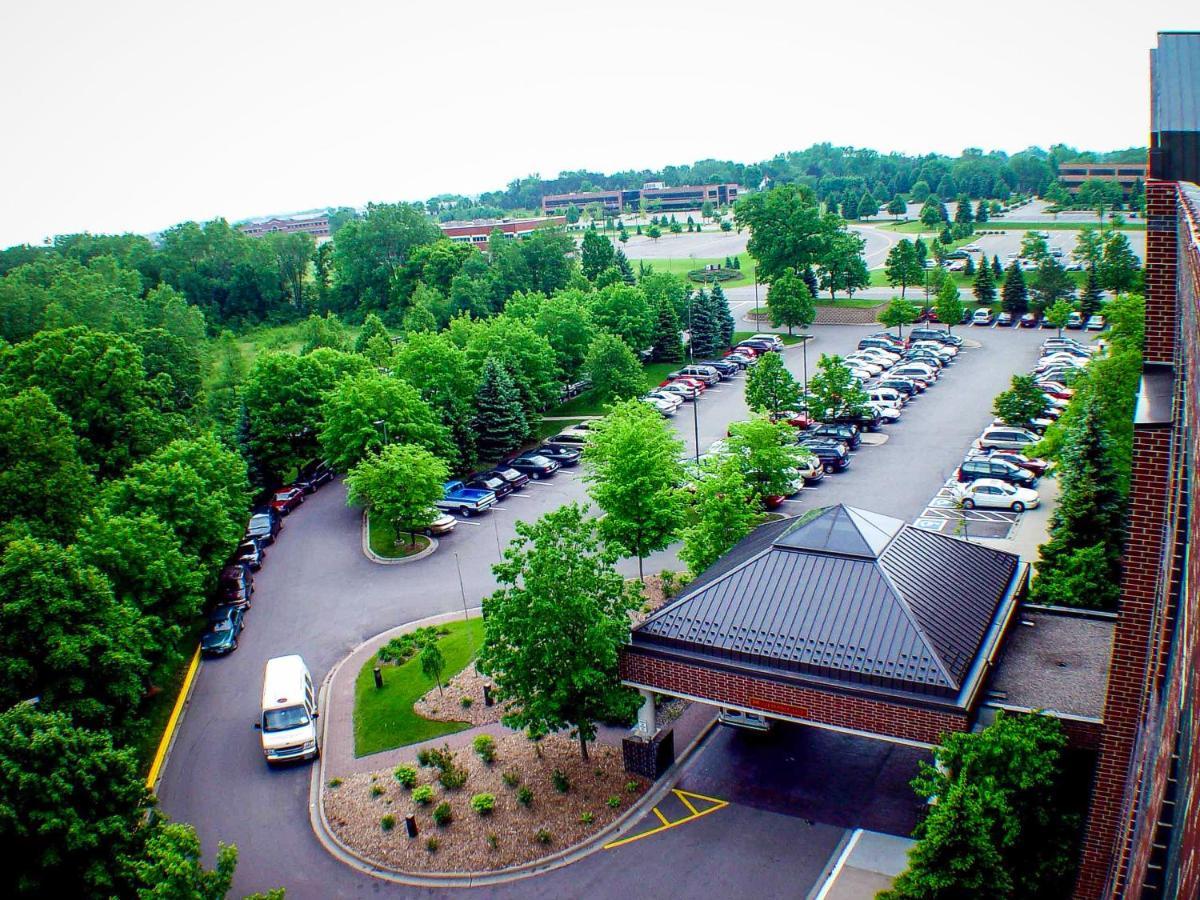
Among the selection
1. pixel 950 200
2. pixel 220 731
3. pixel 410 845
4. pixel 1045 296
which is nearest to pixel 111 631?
pixel 220 731

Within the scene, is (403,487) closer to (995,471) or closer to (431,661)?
(431,661)

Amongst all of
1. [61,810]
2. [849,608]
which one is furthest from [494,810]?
[849,608]

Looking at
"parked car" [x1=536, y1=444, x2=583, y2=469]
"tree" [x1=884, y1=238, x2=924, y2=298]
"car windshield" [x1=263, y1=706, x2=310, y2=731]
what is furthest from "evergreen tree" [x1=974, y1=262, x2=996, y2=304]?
"car windshield" [x1=263, y1=706, x2=310, y2=731]

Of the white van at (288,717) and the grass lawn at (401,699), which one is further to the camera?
the grass lawn at (401,699)

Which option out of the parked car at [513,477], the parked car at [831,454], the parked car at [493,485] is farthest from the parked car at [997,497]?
the parked car at [493,485]

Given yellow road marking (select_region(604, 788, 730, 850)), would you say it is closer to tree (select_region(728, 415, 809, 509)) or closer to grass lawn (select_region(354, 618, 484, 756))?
grass lawn (select_region(354, 618, 484, 756))

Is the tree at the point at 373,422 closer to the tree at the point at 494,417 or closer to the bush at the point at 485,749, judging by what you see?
the tree at the point at 494,417
